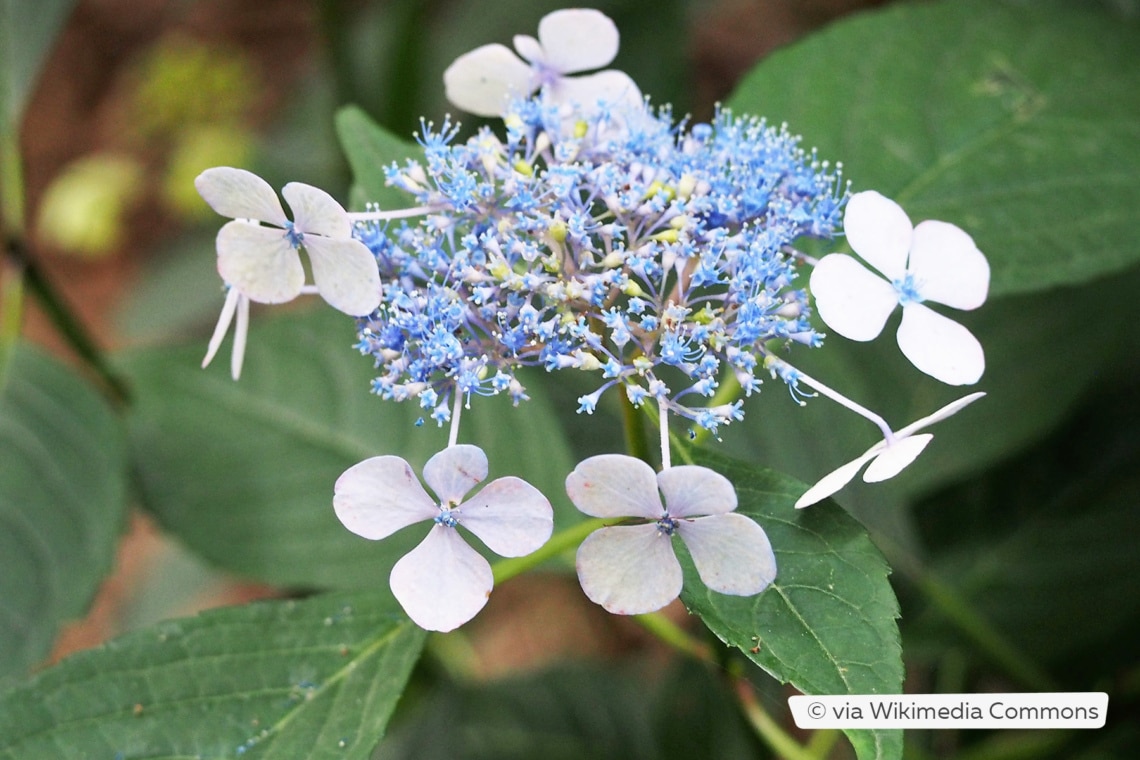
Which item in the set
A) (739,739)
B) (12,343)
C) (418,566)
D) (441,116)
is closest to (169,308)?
(441,116)

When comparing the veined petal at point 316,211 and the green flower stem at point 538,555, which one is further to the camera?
the green flower stem at point 538,555

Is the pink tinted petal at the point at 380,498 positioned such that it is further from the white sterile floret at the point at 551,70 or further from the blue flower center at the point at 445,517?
the white sterile floret at the point at 551,70

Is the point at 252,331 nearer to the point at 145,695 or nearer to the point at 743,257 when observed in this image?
the point at 145,695

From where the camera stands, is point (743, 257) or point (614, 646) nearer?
point (743, 257)

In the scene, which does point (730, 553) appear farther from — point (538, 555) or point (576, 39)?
point (576, 39)

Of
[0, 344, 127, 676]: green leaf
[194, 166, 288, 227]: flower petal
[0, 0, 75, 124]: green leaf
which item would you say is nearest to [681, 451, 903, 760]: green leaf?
[194, 166, 288, 227]: flower petal

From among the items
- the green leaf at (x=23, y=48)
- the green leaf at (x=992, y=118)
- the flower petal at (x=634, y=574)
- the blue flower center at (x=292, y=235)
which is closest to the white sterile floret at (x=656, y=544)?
the flower petal at (x=634, y=574)

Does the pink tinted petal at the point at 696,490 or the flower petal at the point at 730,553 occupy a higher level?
the pink tinted petal at the point at 696,490
